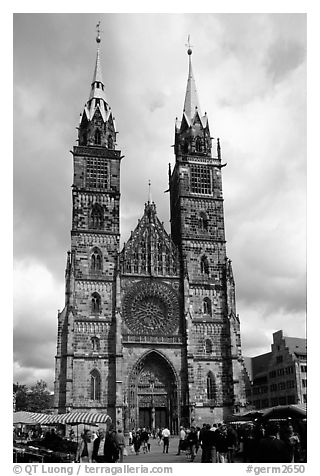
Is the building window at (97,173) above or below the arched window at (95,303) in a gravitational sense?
above

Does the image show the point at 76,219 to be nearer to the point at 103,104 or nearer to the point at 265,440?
the point at 103,104

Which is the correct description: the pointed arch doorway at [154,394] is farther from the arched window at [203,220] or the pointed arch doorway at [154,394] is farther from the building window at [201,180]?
the building window at [201,180]

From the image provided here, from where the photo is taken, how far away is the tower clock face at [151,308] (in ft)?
147

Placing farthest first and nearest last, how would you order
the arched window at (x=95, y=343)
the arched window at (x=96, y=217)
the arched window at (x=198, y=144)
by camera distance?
the arched window at (x=198, y=144)
the arched window at (x=96, y=217)
the arched window at (x=95, y=343)

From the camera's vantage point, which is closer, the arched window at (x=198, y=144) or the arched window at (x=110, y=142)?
the arched window at (x=110, y=142)

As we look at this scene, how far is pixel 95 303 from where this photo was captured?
44.5 meters

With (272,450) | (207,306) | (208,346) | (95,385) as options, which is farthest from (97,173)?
(272,450)

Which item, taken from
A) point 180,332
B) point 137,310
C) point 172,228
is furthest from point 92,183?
point 180,332

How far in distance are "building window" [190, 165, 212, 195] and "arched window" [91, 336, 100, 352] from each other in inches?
689

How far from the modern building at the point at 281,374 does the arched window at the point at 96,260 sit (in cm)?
2865

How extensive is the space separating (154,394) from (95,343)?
673 cm

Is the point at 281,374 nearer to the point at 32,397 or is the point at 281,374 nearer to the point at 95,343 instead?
the point at 95,343

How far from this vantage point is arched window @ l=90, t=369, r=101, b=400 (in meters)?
41.7

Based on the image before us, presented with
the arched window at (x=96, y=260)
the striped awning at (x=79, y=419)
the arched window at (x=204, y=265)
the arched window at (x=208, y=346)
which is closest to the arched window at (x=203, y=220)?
the arched window at (x=204, y=265)
